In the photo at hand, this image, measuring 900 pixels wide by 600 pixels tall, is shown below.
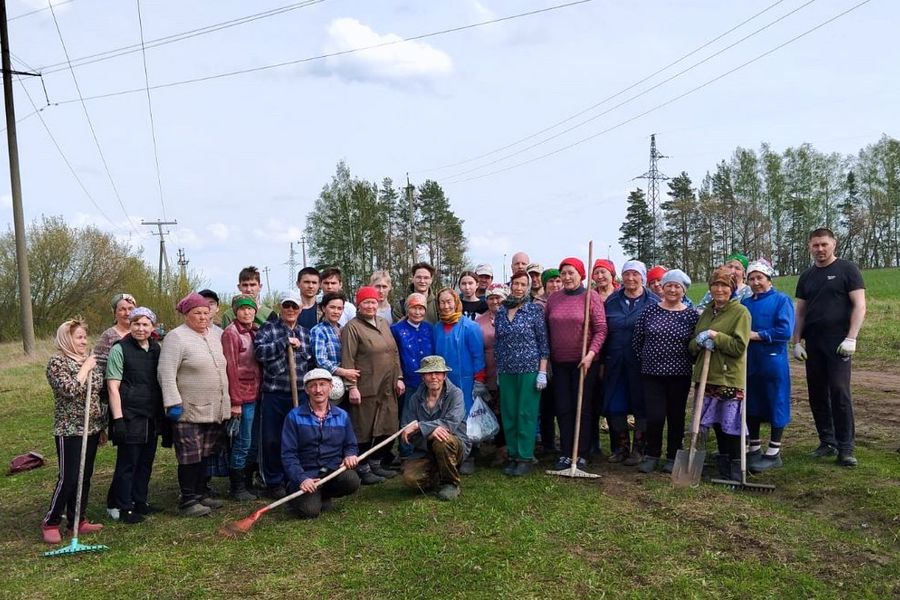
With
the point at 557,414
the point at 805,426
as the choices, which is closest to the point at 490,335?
the point at 557,414

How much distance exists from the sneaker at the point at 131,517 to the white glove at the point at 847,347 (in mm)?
6361

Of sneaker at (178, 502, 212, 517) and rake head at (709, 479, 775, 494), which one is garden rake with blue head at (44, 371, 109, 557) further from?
rake head at (709, 479, 775, 494)

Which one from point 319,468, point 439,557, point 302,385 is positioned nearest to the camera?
point 439,557

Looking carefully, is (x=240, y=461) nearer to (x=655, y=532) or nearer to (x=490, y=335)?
(x=490, y=335)

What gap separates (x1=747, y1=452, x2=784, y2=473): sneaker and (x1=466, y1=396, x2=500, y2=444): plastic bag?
2402 millimetres

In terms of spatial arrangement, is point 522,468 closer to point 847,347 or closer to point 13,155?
point 847,347

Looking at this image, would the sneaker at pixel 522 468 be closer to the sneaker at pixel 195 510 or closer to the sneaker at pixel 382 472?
the sneaker at pixel 382 472

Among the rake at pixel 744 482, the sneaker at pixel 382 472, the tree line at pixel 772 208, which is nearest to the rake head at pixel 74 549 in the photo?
the sneaker at pixel 382 472

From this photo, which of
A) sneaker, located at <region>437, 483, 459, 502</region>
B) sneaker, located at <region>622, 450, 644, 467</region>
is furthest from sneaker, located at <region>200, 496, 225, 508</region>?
sneaker, located at <region>622, 450, 644, 467</region>

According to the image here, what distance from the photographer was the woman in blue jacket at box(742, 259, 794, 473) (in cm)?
585

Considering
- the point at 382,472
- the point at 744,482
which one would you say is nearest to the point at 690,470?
the point at 744,482

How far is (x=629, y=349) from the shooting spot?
251 inches

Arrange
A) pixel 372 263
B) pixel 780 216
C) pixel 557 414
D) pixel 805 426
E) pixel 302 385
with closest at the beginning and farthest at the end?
1. pixel 302 385
2. pixel 557 414
3. pixel 805 426
4. pixel 372 263
5. pixel 780 216

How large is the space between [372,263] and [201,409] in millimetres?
34227
